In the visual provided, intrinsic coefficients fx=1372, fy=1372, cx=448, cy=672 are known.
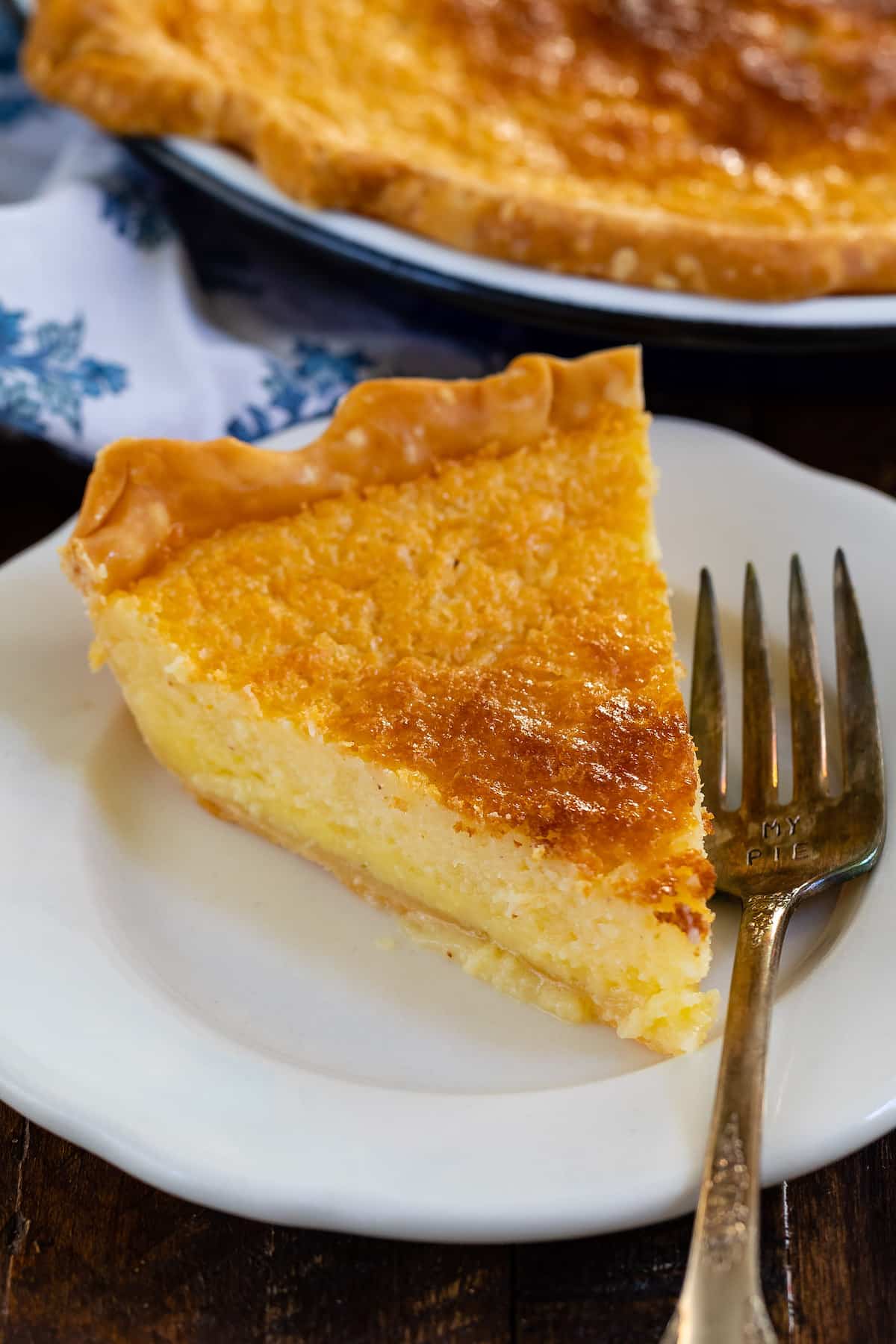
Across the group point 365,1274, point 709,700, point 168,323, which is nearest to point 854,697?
point 709,700

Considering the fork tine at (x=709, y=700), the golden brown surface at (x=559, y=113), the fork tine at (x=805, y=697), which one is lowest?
the fork tine at (x=709, y=700)

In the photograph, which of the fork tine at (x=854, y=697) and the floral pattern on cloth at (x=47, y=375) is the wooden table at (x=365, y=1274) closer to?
the fork tine at (x=854, y=697)

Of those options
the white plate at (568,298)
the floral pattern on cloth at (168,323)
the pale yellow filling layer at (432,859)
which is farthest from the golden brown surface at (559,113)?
the pale yellow filling layer at (432,859)

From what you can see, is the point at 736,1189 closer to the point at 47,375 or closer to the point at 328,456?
the point at 328,456

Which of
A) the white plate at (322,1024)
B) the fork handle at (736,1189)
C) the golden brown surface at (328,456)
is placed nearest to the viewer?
the fork handle at (736,1189)

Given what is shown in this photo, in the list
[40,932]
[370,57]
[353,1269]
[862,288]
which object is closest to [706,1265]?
[353,1269]

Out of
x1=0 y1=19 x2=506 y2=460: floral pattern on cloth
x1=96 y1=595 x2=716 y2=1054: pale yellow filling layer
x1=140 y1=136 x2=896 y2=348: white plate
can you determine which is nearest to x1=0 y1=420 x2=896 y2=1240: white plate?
x1=96 y1=595 x2=716 y2=1054: pale yellow filling layer
